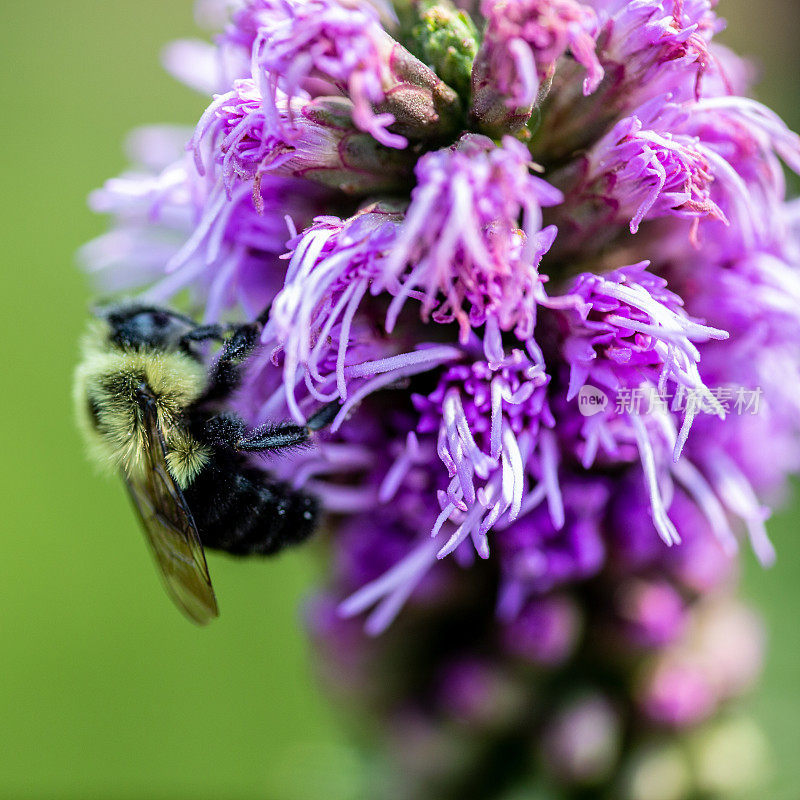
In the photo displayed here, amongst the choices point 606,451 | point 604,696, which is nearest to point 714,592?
point 604,696

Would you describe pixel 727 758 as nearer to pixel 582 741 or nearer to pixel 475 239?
pixel 582 741

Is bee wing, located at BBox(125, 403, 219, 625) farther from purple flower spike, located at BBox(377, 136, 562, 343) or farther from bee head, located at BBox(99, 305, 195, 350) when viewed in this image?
purple flower spike, located at BBox(377, 136, 562, 343)

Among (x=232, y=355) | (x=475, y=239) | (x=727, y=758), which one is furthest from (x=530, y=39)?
(x=727, y=758)

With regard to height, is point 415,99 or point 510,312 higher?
point 415,99

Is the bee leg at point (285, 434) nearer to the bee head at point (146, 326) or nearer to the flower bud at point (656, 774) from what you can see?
the bee head at point (146, 326)

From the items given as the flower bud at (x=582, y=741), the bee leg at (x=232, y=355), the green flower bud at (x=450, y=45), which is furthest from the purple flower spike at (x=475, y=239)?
the flower bud at (x=582, y=741)
